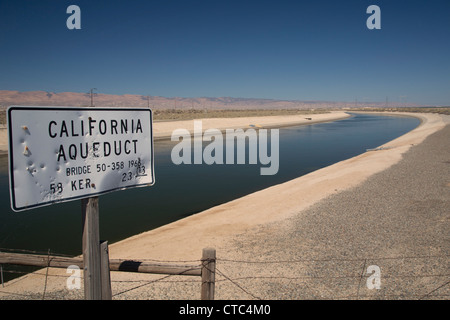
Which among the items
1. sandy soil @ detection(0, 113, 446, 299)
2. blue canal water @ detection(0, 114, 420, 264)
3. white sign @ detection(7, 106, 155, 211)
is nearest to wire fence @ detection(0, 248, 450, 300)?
sandy soil @ detection(0, 113, 446, 299)

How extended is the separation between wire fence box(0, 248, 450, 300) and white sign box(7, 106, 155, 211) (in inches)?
127

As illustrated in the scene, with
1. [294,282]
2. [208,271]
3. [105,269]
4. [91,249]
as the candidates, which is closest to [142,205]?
[294,282]

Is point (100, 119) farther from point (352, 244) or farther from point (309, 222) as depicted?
point (309, 222)

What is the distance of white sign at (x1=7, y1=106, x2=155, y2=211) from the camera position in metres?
2.19

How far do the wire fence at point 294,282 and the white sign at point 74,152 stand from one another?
10.6 feet

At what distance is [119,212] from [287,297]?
29.4ft

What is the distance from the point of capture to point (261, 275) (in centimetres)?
604

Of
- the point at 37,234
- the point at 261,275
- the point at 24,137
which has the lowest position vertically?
the point at 37,234

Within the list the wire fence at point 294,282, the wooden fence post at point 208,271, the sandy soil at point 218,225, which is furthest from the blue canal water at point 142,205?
the wooden fence post at point 208,271

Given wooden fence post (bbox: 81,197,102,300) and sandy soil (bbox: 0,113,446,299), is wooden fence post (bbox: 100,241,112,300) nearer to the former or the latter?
wooden fence post (bbox: 81,197,102,300)

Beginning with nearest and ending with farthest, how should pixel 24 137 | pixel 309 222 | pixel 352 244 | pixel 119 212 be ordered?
pixel 24 137, pixel 352 244, pixel 309 222, pixel 119 212

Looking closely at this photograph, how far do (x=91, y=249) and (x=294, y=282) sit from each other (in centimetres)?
405

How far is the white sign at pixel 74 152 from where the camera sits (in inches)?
86.4
